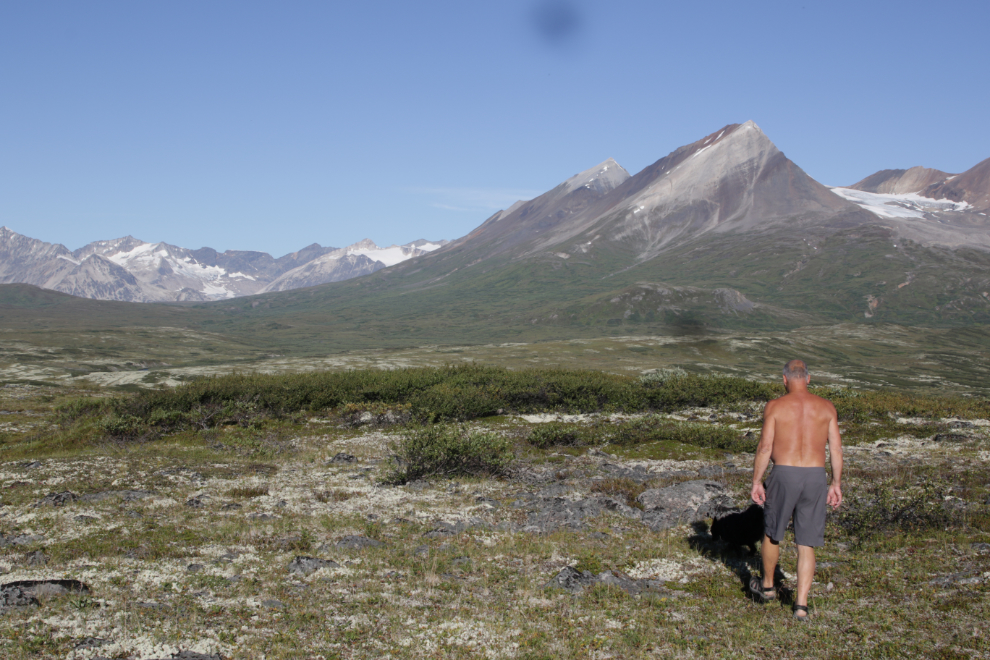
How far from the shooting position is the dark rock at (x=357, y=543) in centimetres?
1446

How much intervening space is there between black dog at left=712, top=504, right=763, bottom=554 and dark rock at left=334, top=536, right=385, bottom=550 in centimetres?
845

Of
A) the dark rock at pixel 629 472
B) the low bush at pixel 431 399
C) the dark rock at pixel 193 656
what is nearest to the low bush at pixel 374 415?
the low bush at pixel 431 399

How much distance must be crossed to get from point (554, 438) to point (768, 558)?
19335 millimetres

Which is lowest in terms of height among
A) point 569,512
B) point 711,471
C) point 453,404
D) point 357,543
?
point 711,471

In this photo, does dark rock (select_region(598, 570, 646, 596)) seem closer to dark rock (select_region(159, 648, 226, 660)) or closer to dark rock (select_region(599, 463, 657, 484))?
dark rock (select_region(159, 648, 226, 660))

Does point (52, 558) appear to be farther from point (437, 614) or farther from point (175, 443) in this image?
point (175, 443)

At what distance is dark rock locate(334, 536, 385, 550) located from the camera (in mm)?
14455

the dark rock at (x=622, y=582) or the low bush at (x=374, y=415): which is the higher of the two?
the dark rock at (x=622, y=582)

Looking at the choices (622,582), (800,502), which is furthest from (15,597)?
(800,502)

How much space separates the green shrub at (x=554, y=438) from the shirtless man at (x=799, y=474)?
748 inches

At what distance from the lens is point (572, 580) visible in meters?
12.1

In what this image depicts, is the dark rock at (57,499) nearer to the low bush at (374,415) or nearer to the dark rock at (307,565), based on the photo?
the dark rock at (307,565)

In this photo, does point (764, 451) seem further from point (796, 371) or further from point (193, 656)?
point (193, 656)

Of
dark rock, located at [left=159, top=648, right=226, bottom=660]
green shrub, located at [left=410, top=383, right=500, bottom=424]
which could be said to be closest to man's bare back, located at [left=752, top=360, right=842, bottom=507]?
dark rock, located at [left=159, top=648, right=226, bottom=660]
